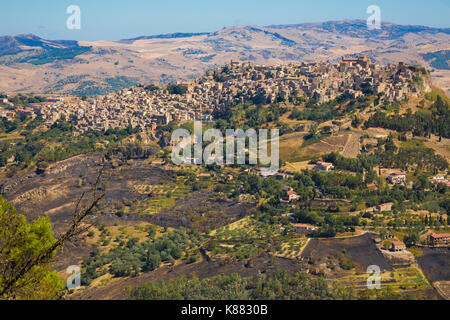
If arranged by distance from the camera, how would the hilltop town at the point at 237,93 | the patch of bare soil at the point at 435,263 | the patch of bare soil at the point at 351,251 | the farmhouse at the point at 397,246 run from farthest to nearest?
the hilltop town at the point at 237,93, the farmhouse at the point at 397,246, the patch of bare soil at the point at 351,251, the patch of bare soil at the point at 435,263

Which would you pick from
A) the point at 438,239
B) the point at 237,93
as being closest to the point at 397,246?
the point at 438,239

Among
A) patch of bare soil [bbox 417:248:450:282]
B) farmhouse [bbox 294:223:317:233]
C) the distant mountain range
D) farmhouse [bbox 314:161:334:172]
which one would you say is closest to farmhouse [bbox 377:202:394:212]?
farmhouse [bbox 294:223:317:233]

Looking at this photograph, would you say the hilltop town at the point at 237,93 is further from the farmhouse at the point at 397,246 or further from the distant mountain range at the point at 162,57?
the distant mountain range at the point at 162,57

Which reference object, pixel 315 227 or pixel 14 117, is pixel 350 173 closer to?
pixel 315 227

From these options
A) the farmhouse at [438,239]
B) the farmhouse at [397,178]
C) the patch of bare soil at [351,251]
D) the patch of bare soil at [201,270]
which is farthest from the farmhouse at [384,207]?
the patch of bare soil at [201,270]

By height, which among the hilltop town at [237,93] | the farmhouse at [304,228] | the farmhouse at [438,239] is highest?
the hilltop town at [237,93]

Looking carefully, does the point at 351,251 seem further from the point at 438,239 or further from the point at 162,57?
the point at 162,57

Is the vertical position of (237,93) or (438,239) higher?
(237,93)

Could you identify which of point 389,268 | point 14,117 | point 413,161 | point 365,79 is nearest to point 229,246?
point 389,268
